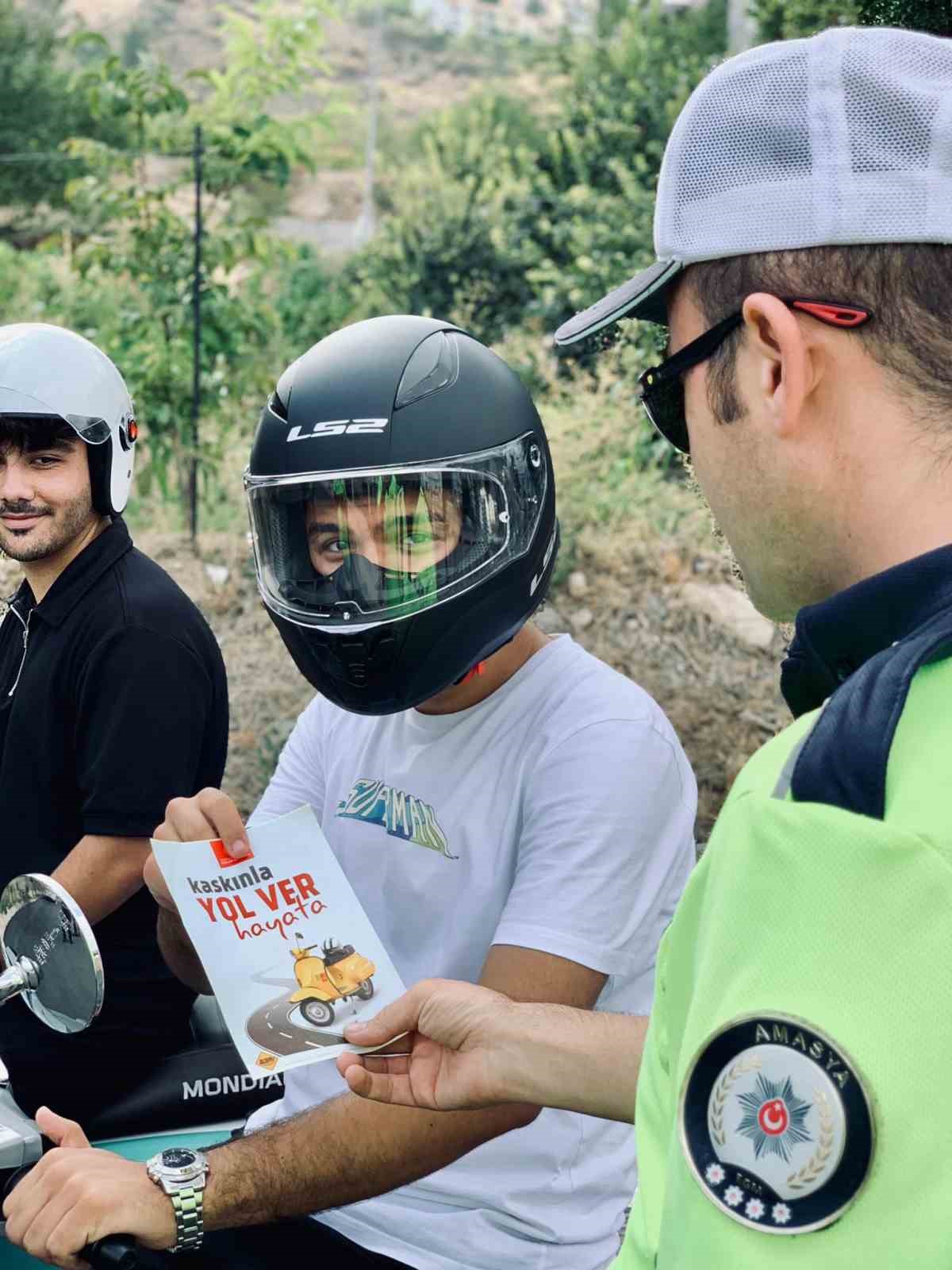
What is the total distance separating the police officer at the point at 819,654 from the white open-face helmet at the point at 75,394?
192cm

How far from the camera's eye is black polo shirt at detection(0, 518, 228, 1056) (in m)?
2.87

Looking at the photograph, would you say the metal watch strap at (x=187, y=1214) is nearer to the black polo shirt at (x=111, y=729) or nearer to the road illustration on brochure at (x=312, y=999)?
the road illustration on brochure at (x=312, y=999)

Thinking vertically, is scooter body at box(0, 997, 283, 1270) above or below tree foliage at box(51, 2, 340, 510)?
below

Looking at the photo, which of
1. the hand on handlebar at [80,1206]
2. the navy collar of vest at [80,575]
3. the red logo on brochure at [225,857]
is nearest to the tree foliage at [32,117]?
the navy collar of vest at [80,575]

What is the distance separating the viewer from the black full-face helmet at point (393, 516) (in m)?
2.18

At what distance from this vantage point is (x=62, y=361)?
3.26 meters

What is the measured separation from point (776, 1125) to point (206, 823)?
1.37 metres

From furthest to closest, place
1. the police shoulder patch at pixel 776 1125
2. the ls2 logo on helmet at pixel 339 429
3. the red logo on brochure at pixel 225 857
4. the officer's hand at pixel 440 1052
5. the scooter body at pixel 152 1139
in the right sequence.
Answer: the scooter body at pixel 152 1139 < the ls2 logo on helmet at pixel 339 429 < the red logo on brochure at pixel 225 857 < the officer's hand at pixel 440 1052 < the police shoulder patch at pixel 776 1125

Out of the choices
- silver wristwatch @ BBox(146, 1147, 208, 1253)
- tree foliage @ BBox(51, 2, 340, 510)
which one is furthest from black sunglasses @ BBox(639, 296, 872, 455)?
tree foliage @ BBox(51, 2, 340, 510)

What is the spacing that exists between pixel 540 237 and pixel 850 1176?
975cm

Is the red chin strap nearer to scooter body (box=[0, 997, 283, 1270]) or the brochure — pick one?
the brochure

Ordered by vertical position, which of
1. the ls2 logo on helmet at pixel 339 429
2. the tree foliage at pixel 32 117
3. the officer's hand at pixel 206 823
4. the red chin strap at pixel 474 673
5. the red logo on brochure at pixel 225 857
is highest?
the tree foliage at pixel 32 117

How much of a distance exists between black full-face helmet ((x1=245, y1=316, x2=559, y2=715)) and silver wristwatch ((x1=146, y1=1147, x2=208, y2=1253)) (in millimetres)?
675

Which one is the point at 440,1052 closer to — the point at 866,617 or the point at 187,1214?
the point at 187,1214
